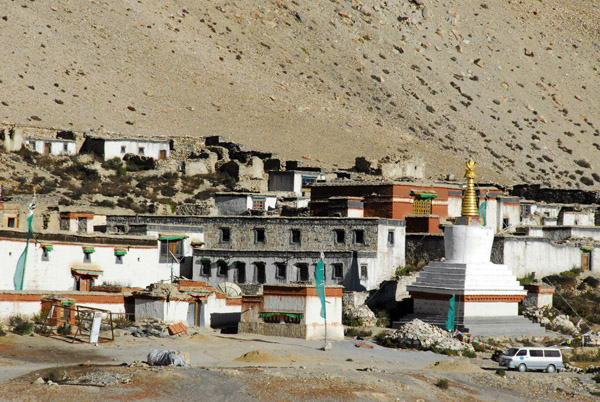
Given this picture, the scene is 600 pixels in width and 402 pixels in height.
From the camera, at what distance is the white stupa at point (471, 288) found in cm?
4616

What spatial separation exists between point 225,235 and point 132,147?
29438 millimetres

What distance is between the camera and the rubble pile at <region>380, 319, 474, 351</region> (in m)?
42.7

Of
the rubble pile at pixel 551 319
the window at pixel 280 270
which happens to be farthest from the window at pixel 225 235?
the rubble pile at pixel 551 319

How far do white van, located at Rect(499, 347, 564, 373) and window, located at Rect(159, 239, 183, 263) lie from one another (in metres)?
18.7

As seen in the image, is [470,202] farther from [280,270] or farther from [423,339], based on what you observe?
[280,270]

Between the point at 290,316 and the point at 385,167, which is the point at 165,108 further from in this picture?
the point at 290,316

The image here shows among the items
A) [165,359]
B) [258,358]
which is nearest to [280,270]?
[258,358]

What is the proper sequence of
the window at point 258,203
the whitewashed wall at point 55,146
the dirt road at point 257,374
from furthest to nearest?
the whitewashed wall at point 55,146 < the window at point 258,203 < the dirt road at point 257,374

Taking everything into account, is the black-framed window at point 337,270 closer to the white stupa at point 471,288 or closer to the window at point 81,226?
the white stupa at point 471,288

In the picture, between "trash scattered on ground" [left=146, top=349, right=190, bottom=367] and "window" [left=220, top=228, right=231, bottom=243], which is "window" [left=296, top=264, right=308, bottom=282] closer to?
"window" [left=220, top=228, right=231, bottom=243]

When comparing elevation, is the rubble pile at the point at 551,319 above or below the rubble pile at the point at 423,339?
above

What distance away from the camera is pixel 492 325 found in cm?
4591

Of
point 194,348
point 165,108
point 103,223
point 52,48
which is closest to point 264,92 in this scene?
point 165,108

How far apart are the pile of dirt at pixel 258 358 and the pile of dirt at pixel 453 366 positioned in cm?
532
